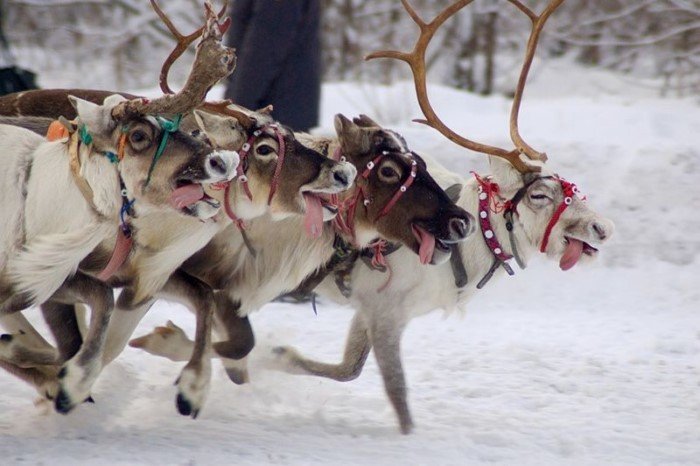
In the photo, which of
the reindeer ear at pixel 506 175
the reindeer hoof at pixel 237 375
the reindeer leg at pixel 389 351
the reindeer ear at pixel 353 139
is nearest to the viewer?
the reindeer ear at pixel 353 139

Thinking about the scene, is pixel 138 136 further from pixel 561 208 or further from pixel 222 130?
pixel 561 208

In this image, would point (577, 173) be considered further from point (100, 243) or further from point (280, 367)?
point (100, 243)

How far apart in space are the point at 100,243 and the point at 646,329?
4.09 meters

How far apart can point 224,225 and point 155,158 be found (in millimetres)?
561

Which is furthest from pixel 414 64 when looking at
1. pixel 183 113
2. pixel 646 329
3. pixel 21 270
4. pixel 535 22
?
pixel 646 329

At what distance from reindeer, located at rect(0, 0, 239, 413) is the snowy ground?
2.13 feet

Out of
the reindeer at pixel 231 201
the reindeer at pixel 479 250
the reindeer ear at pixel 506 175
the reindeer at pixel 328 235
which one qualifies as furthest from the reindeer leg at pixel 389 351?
the reindeer ear at pixel 506 175

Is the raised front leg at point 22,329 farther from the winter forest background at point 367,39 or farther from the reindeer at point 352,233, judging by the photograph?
the winter forest background at point 367,39

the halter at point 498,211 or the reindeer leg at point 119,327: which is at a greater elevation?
the halter at point 498,211

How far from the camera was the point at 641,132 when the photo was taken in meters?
9.75

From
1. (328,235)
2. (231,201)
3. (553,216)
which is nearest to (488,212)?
(553,216)

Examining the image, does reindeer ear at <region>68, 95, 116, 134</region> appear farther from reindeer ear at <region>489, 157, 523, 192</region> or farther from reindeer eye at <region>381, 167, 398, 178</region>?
reindeer ear at <region>489, 157, 523, 192</region>

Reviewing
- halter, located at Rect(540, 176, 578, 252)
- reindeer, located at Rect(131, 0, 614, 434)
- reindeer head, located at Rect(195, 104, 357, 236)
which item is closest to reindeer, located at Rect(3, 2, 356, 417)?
reindeer head, located at Rect(195, 104, 357, 236)

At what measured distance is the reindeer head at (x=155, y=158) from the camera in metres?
4.11
